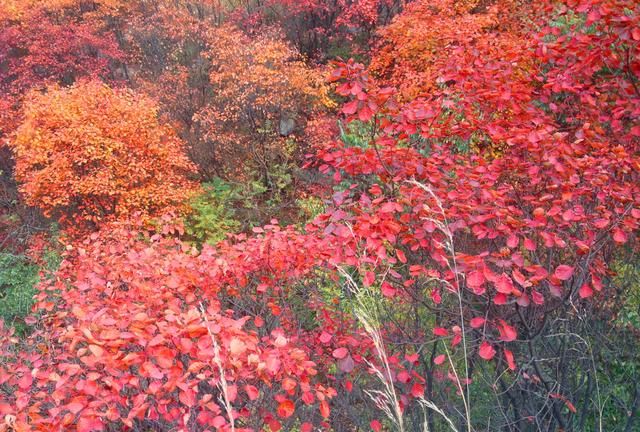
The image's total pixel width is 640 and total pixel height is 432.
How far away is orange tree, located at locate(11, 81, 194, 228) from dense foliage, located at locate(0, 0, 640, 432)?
0.06 m

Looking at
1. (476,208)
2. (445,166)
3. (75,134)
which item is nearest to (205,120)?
(75,134)

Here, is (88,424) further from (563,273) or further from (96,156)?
(96,156)

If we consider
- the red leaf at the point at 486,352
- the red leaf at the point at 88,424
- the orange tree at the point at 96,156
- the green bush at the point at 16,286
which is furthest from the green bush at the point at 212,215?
the red leaf at the point at 486,352

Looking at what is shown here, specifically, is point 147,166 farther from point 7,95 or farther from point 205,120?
point 7,95

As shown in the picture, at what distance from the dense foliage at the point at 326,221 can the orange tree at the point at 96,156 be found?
6 centimetres

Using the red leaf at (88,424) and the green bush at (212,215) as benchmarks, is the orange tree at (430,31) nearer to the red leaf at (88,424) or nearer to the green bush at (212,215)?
the green bush at (212,215)

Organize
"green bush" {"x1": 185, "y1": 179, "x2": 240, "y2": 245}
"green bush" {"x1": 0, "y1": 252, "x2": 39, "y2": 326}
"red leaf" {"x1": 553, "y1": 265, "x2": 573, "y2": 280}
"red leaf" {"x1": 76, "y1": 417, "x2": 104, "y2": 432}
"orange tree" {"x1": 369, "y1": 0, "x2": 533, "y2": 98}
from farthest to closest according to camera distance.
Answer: "green bush" {"x1": 185, "y1": 179, "x2": 240, "y2": 245} < "green bush" {"x1": 0, "y1": 252, "x2": 39, "y2": 326} < "orange tree" {"x1": 369, "y1": 0, "x2": 533, "y2": 98} < "red leaf" {"x1": 553, "y1": 265, "x2": 573, "y2": 280} < "red leaf" {"x1": 76, "y1": 417, "x2": 104, "y2": 432}

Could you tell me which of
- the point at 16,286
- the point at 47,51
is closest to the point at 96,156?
the point at 16,286

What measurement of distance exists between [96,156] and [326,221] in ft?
27.7

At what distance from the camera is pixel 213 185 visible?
1273 centimetres

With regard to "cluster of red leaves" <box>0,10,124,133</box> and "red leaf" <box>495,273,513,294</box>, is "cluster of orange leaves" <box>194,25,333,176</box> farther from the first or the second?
"red leaf" <box>495,273,513,294</box>

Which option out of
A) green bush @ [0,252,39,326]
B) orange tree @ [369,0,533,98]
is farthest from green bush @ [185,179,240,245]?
orange tree @ [369,0,533,98]

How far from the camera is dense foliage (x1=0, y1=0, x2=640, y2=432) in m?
2.39

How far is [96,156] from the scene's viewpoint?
10.1m
